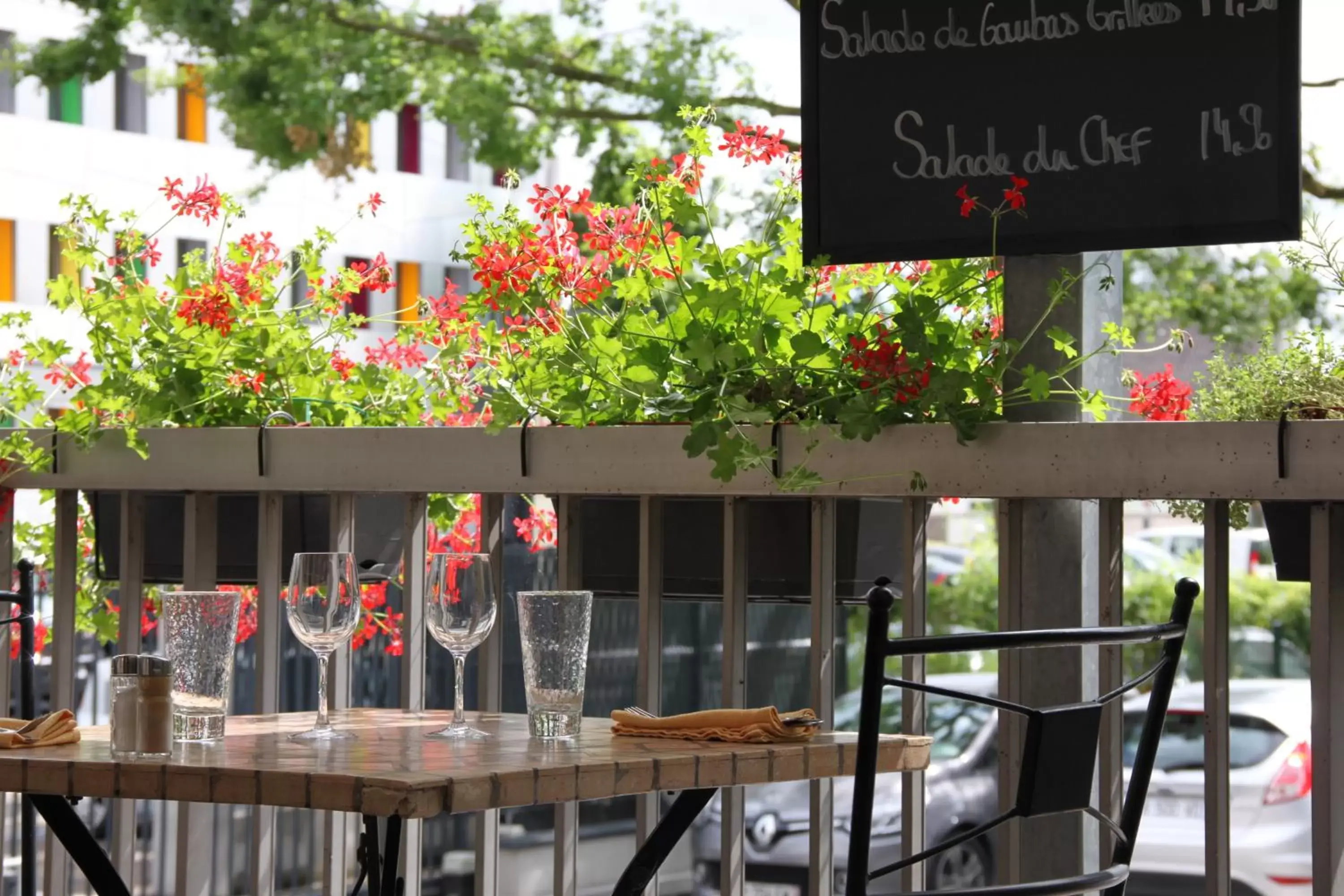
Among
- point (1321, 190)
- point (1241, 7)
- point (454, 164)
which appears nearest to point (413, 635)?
point (1241, 7)

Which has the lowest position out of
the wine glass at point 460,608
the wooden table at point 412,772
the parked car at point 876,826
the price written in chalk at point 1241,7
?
the parked car at point 876,826

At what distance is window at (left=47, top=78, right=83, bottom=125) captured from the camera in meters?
14.7

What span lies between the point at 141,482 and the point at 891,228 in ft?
3.67

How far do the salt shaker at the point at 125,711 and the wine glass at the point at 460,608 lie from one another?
0.28 meters

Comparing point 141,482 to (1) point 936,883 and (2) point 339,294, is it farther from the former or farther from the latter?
(1) point 936,883

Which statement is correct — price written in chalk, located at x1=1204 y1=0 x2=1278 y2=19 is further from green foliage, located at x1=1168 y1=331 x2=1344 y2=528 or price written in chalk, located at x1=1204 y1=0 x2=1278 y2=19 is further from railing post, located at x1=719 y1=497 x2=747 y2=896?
railing post, located at x1=719 y1=497 x2=747 y2=896

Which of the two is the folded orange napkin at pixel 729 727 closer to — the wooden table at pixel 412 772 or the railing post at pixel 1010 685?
the wooden table at pixel 412 772

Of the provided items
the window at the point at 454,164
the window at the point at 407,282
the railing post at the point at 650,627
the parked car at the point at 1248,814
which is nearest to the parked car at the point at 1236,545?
the parked car at the point at 1248,814

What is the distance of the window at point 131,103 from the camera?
15.3m

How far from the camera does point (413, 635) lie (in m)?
2.13

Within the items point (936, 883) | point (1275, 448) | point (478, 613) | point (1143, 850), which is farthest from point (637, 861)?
point (1143, 850)

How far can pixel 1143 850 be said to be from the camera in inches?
253

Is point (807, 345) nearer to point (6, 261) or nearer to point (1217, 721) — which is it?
point (1217, 721)

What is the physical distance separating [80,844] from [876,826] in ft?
17.7
